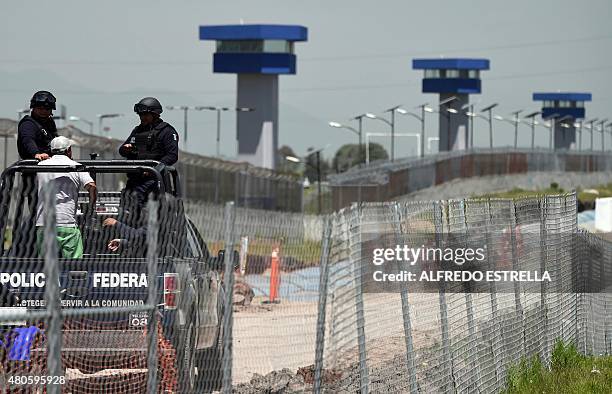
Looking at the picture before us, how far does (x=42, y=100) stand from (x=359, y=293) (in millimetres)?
4028

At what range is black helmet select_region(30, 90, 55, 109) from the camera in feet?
40.0

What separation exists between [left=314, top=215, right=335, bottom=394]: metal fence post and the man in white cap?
2007 mm

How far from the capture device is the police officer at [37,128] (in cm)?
1214

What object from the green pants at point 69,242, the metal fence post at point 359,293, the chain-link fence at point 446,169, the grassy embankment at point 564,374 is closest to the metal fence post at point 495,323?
the grassy embankment at point 564,374

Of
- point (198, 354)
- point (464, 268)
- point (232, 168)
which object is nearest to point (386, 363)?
point (464, 268)

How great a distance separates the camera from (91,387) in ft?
29.3

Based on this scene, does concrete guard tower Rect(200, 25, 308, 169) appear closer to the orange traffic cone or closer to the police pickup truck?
the police pickup truck

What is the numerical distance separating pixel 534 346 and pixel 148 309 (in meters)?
7.65

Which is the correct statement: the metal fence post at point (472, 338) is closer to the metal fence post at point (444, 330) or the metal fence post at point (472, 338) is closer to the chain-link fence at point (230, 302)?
the chain-link fence at point (230, 302)

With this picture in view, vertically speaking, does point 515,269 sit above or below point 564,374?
above

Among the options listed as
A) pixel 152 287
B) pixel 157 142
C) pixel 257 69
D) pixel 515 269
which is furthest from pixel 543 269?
pixel 257 69

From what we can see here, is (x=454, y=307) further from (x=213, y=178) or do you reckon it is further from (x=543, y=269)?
(x=213, y=178)

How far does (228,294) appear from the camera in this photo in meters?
8.82

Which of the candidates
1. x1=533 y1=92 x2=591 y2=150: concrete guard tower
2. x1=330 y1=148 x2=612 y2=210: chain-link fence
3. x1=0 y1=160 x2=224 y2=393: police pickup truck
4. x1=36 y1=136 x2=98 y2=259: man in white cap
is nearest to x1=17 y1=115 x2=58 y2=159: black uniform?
x1=36 y1=136 x2=98 y2=259: man in white cap
